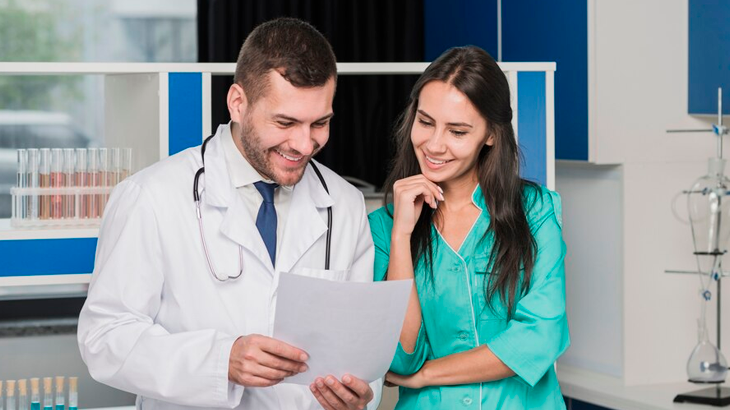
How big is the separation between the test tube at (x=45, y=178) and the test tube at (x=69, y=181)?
0.04m

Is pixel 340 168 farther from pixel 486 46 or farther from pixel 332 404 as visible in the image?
pixel 332 404

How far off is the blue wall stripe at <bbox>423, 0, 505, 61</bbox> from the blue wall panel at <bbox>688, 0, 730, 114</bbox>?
842mm

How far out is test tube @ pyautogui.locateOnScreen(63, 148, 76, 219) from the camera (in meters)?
2.43

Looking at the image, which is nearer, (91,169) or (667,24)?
(91,169)

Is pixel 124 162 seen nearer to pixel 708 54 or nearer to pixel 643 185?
pixel 643 185

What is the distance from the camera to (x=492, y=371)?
1.86 metres

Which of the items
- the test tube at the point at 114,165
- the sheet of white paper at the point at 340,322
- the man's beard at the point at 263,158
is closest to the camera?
the sheet of white paper at the point at 340,322

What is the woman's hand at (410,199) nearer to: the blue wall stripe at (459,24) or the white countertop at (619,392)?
the white countertop at (619,392)

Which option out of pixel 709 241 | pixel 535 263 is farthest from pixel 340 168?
pixel 535 263

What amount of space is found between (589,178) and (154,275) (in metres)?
2.08

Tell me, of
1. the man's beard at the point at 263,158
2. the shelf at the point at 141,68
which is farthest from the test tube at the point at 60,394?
the man's beard at the point at 263,158

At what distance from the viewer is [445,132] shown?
A: 6.18ft

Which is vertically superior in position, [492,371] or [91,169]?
[91,169]

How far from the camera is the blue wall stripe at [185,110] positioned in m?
2.44
